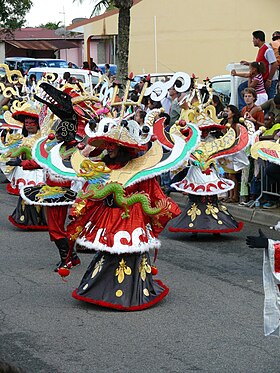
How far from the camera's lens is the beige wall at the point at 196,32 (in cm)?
2991

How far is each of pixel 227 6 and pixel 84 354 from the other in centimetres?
2477

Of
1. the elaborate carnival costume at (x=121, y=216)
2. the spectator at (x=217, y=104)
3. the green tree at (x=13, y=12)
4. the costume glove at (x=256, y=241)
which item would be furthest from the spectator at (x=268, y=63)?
the green tree at (x=13, y=12)

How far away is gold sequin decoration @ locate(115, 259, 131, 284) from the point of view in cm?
762

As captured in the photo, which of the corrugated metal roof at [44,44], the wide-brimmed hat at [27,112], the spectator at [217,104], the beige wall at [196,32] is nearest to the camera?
the wide-brimmed hat at [27,112]

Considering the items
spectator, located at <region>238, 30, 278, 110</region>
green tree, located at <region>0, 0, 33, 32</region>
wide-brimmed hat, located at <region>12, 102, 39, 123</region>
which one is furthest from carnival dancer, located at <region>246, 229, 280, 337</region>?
green tree, located at <region>0, 0, 33, 32</region>

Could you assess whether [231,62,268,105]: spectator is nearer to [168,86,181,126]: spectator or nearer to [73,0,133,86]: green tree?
[168,86,181,126]: spectator

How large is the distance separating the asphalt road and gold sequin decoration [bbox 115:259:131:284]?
0.30 metres

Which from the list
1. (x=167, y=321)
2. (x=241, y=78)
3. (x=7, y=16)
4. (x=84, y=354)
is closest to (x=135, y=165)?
(x=167, y=321)

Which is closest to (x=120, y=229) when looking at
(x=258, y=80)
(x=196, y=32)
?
(x=258, y=80)

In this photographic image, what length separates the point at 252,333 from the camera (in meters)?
7.07

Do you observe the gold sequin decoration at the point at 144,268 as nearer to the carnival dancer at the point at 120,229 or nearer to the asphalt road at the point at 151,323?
the carnival dancer at the point at 120,229

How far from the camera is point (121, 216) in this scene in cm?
Result: 775

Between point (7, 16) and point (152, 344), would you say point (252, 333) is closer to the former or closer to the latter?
point (152, 344)

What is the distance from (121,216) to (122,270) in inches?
17.9
